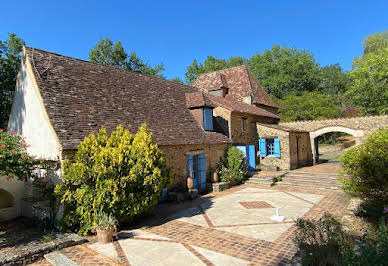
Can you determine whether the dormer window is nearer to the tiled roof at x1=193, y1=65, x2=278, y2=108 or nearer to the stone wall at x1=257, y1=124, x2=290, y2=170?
the stone wall at x1=257, y1=124, x2=290, y2=170

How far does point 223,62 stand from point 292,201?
3795 centimetres

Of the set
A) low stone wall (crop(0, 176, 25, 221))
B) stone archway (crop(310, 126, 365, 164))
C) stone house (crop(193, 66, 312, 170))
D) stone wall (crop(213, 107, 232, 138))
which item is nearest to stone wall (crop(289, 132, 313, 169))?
stone house (crop(193, 66, 312, 170))

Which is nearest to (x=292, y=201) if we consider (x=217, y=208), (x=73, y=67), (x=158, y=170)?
(x=217, y=208)

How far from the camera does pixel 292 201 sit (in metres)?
11.0

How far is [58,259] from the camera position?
607 cm

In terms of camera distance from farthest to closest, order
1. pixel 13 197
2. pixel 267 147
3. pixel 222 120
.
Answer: pixel 267 147, pixel 222 120, pixel 13 197

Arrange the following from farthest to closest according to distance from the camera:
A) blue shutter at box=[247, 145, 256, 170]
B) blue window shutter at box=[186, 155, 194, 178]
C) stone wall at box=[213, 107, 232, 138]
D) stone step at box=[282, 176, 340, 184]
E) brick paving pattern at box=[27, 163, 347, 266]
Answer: blue shutter at box=[247, 145, 256, 170], stone wall at box=[213, 107, 232, 138], stone step at box=[282, 176, 340, 184], blue window shutter at box=[186, 155, 194, 178], brick paving pattern at box=[27, 163, 347, 266]

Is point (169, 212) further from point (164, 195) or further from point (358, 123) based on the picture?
point (358, 123)

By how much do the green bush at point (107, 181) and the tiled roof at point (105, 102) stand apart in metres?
0.96

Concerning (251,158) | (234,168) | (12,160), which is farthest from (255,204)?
(12,160)

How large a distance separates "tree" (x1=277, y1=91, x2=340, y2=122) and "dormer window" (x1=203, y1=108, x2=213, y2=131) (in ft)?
64.1

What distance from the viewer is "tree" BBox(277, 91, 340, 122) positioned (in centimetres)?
3000

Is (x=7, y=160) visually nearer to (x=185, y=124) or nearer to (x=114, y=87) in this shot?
(x=114, y=87)

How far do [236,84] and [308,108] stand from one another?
1335 cm
